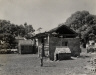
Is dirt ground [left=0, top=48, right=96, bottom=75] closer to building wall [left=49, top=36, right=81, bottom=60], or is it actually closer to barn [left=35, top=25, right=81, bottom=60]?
building wall [left=49, top=36, right=81, bottom=60]

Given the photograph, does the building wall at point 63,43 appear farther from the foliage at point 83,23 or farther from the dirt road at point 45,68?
the foliage at point 83,23

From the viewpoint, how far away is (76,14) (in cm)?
8469

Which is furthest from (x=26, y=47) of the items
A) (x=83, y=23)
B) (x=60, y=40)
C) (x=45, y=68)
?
(x=45, y=68)

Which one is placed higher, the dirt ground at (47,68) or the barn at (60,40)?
the barn at (60,40)

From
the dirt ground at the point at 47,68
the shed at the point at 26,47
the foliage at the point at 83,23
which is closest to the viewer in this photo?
the dirt ground at the point at 47,68

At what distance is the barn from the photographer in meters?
35.8

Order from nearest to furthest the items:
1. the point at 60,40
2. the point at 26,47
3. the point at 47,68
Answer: the point at 47,68
the point at 60,40
the point at 26,47

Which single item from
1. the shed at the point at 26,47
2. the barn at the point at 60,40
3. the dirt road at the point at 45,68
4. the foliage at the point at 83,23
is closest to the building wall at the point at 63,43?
the barn at the point at 60,40

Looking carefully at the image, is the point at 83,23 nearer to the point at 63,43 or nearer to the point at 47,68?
the point at 63,43

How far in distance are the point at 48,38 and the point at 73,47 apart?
5.46 meters

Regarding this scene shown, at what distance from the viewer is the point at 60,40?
121 ft

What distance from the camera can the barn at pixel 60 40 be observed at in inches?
1410

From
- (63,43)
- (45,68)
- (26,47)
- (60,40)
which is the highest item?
(60,40)

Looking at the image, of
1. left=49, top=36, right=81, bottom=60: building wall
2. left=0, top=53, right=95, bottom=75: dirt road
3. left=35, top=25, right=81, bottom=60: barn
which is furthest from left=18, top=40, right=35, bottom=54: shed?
left=0, top=53, right=95, bottom=75: dirt road
